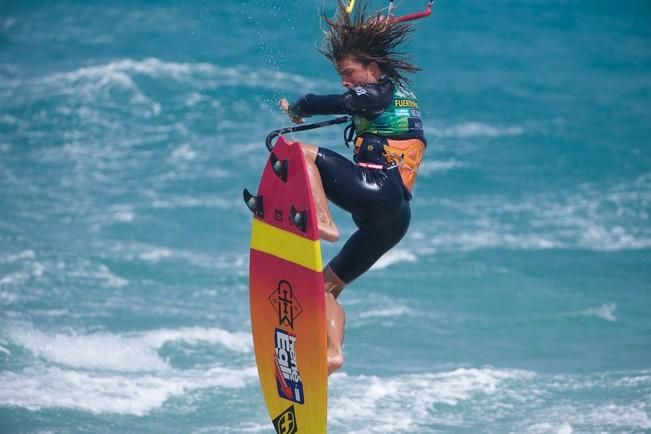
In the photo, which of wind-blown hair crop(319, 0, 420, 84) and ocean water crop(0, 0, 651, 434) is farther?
ocean water crop(0, 0, 651, 434)

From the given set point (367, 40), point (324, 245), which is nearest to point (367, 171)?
point (367, 40)

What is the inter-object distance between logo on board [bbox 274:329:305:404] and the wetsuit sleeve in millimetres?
1241

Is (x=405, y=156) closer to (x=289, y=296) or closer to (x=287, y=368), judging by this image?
(x=289, y=296)

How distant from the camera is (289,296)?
20.5 ft

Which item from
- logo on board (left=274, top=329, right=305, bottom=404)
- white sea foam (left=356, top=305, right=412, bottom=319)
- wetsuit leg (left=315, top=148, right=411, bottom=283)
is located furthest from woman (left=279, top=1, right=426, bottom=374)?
white sea foam (left=356, top=305, right=412, bottom=319)

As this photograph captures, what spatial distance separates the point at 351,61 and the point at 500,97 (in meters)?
11.5

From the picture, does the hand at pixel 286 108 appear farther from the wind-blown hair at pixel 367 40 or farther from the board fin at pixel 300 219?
the board fin at pixel 300 219

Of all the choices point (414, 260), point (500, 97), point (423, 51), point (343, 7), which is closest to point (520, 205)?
point (414, 260)

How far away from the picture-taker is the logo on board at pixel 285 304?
6.20 meters

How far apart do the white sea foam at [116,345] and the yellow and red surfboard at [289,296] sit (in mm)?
3420

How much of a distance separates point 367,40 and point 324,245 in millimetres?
6839

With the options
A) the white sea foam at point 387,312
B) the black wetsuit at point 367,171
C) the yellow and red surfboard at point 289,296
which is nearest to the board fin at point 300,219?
the yellow and red surfboard at point 289,296

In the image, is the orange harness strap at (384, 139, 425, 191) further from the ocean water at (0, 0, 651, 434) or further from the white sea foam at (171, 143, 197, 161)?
the white sea foam at (171, 143, 197, 161)

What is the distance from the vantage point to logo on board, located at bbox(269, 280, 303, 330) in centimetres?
620
